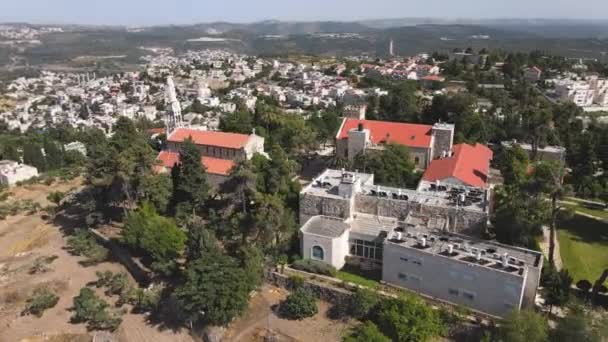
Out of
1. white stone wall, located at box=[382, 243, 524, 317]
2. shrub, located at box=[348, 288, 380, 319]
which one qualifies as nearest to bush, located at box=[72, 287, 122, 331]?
shrub, located at box=[348, 288, 380, 319]

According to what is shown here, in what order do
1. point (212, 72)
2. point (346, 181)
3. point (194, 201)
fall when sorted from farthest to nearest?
point (212, 72)
point (194, 201)
point (346, 181)

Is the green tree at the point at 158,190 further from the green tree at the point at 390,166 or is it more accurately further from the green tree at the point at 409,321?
the green tree at the point at 409,321

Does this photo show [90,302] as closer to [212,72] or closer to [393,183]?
[393,183]

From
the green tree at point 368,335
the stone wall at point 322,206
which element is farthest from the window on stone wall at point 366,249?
the green tree at point 368,335

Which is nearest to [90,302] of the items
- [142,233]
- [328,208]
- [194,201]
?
[142,233]

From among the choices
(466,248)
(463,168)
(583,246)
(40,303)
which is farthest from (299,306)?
(583,246)
